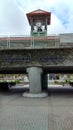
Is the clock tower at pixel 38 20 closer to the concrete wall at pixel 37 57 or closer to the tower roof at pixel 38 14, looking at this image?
the tower roof at pixel 38 14

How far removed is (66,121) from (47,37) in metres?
9.30

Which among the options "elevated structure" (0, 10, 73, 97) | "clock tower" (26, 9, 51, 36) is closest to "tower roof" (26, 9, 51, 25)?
"clock tower" (26, 9, 51, 36)

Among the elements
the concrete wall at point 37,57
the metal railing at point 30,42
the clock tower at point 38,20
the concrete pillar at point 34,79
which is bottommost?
the concrete pillar at point 34,79

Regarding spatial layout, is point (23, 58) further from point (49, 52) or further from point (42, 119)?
point (42, 119)

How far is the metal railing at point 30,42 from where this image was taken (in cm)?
1622

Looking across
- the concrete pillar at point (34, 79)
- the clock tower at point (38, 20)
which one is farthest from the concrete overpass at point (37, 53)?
the clock tower at point (38, 20)

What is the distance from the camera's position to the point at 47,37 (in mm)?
16172

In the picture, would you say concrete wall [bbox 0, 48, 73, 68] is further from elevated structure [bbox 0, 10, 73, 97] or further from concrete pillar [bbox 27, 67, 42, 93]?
concrete pillar [bbox 27, 67, 42, 93]

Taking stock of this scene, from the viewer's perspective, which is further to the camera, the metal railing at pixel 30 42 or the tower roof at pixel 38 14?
the tower roof at pixel 38 14

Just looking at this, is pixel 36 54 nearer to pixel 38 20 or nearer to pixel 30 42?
pixel 30 42

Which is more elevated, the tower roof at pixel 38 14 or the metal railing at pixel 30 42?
the tower roof at pixel 38 14

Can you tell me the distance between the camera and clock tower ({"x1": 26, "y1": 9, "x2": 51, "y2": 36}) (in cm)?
2159

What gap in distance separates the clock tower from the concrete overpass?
515 centimetres

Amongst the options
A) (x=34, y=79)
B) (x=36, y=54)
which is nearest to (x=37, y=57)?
(x=36, y=54)
